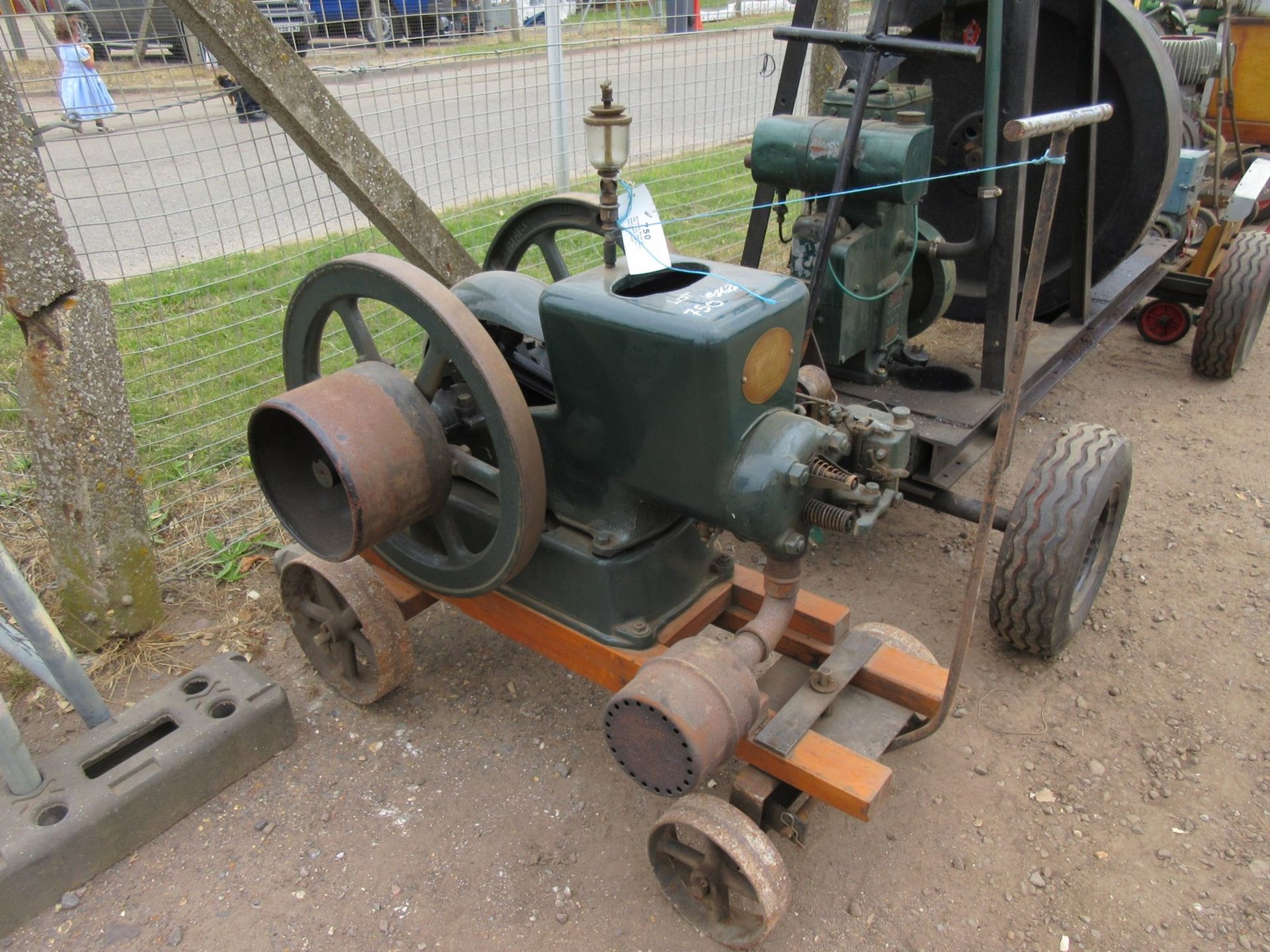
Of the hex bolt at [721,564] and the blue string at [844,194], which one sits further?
the hex bolt at [721,564]

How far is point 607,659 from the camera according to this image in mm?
2023

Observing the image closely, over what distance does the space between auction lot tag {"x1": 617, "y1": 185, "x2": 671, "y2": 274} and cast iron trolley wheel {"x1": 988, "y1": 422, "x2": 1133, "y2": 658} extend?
48.3 inches

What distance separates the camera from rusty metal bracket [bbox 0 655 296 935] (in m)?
1.90

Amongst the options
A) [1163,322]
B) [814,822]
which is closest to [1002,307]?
[814,822]

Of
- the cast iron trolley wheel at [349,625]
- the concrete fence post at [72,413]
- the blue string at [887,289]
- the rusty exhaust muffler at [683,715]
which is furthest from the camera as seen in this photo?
the blue string at [887,289]

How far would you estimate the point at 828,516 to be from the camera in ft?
5.92

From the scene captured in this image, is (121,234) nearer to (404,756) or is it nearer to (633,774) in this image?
(404,756)

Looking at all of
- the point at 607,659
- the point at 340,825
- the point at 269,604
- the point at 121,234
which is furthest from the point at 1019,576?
the point at 121,234

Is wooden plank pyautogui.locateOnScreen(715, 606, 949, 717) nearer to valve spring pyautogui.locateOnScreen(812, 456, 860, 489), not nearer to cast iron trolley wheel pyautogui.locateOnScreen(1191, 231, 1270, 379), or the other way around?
valve spring pyautogui.locateOnScreen(812, 456, 860, 489)

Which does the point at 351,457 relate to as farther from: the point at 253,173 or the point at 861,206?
the point at 253,173

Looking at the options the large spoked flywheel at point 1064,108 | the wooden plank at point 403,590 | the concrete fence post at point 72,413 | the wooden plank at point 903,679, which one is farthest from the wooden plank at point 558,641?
the large spoked flywheel at point 1064,108

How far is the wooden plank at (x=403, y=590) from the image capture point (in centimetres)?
235

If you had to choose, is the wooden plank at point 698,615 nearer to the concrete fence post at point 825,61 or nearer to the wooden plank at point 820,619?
Result: the wooden plank at point 820,619

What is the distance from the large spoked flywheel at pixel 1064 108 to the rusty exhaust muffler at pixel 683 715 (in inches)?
88.8
